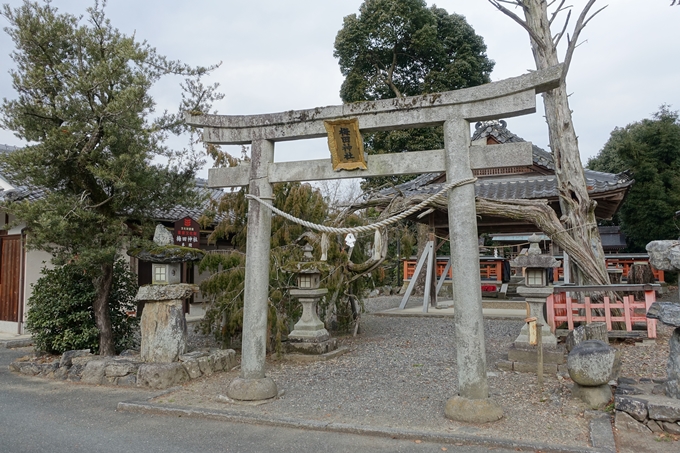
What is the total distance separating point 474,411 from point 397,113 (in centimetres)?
338

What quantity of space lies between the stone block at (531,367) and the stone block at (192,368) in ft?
16.2

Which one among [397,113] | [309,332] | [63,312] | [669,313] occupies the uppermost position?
[397,113]

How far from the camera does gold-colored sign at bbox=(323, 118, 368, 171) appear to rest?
566cm

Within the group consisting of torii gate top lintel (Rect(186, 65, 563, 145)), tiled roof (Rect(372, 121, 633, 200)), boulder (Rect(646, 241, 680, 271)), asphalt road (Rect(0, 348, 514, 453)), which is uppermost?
tiled roof (Rect(372, 121, 633, 200))

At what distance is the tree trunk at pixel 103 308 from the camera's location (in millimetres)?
8578

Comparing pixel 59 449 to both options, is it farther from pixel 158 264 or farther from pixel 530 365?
pixel 530 365

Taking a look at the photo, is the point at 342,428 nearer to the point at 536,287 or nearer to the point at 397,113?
the point at 397,113

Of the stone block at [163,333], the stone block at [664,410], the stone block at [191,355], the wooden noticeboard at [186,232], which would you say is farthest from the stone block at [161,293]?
the stone block at [664,410]

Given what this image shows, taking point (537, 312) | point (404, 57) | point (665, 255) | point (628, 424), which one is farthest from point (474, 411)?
point (404, 57)

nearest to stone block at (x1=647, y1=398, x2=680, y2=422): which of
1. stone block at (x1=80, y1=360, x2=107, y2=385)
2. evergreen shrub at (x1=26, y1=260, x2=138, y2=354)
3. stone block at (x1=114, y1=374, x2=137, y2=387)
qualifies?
stone block at (x1=114, y1=374, x2=137, y2=387)

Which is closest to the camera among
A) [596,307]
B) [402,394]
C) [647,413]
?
[647,413]

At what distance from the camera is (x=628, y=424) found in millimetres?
4750

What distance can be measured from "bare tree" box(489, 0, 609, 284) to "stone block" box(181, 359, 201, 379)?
289 inches

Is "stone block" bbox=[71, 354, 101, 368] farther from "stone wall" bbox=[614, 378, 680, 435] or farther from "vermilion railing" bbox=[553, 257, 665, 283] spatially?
"vermilion railing" bbox=[553, 257, 665, 283]
